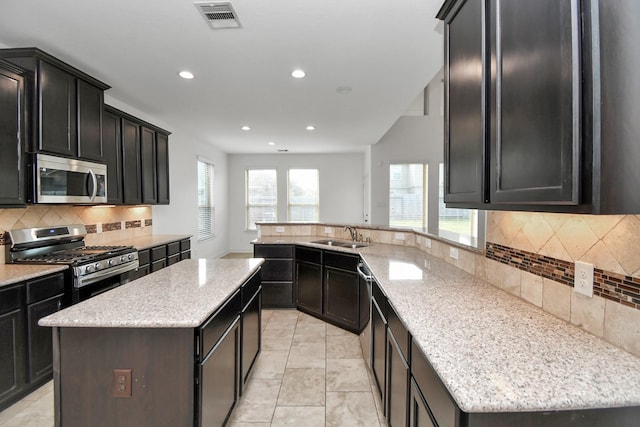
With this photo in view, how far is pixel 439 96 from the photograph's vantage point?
6.67 m

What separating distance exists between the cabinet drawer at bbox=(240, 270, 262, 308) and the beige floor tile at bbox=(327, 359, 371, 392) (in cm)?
92

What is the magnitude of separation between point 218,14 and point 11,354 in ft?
9.08

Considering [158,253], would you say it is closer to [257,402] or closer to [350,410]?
[257,402]

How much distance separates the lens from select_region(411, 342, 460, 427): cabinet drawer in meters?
0.85

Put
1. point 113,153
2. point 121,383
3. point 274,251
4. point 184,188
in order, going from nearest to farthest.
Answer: point 121,383
point 113,153
point 274,251
point 184,188

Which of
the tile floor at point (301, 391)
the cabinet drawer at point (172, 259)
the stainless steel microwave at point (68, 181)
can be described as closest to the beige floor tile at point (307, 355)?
the tile floor at point (301, 391)

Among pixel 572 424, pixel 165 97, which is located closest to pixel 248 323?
pixel 572 424

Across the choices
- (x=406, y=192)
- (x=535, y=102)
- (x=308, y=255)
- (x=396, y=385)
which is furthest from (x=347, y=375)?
(x=406, y=192)

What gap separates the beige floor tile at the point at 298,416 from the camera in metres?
1.86

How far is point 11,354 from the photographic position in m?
1.99

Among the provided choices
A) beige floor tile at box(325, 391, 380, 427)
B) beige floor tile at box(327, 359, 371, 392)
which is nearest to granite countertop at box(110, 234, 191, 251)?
beige floor tile at box(327, 359, 371, 392)

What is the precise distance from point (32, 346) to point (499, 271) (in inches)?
127

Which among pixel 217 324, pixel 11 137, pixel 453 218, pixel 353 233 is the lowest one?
pixel 217 324

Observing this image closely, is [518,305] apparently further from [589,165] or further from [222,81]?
[222,81]
